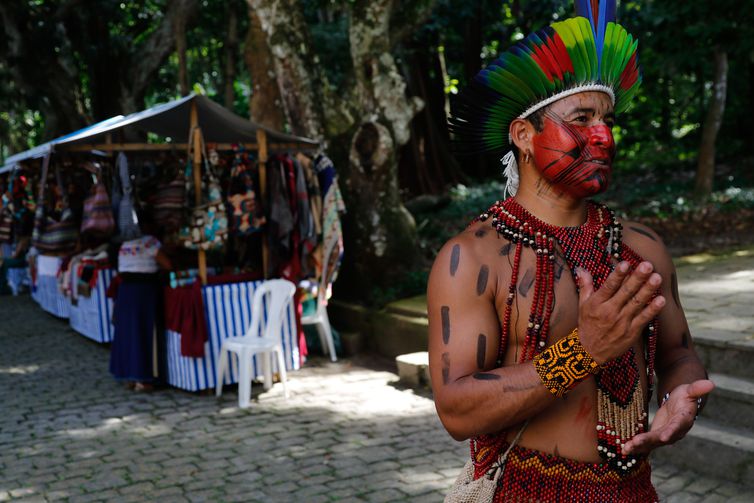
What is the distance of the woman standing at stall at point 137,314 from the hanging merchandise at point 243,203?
28.9 inches

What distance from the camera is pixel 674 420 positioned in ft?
5.65

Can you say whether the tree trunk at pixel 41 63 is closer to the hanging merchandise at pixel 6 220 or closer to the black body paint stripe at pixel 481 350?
the hanging merchandise at pixel 6 220

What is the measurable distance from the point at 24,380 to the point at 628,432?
7.09 m

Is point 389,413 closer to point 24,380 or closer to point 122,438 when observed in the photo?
point 122,438

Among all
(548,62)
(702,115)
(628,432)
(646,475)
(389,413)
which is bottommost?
(389,413)

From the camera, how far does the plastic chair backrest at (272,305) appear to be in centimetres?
680

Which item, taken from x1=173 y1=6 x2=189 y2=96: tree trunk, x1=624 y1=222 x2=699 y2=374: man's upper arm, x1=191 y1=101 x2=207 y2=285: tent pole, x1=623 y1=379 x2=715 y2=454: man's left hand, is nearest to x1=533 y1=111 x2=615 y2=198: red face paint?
x1=624 y1=222 x2=699 y2=374: man's upper arm

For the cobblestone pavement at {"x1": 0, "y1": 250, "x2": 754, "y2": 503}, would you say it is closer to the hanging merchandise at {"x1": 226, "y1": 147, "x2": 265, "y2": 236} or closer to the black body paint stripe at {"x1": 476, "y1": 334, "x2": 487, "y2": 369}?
the hanging merchandise at {"x1": 226, "y1": 147, "x2": 265, "y2": 236}

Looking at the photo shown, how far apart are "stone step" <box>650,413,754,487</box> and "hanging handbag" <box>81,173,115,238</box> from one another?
496cm

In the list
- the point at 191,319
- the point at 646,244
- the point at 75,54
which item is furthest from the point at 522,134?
the point at 75,54

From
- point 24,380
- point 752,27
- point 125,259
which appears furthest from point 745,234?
point 24,380

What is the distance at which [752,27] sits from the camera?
10.5m

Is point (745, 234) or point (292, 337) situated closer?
point (292, 337)

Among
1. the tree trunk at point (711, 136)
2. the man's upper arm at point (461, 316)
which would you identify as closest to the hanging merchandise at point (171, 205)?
the man's upper arm at point (461, 316)
